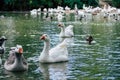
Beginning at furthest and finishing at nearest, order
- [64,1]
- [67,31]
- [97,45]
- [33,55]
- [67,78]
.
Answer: [64,1], [67,31], [97,45], [33,55], [67,78]

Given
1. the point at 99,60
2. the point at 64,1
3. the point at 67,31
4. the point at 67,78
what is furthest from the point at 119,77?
the point at 64,1

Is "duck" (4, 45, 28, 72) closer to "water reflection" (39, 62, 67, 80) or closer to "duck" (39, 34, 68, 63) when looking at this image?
"water reflection" (39, 62, 67, 80)

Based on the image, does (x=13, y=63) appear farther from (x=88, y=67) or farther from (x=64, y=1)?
(x=64, y=1)

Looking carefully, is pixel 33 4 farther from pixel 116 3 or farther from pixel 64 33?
pixel 64 33

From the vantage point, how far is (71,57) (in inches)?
773

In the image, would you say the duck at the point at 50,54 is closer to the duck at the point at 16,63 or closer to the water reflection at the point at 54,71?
the water reflection at the point at 54,71

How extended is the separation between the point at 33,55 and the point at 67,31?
1101 centimetres

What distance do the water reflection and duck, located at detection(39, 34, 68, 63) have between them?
0.31 meters

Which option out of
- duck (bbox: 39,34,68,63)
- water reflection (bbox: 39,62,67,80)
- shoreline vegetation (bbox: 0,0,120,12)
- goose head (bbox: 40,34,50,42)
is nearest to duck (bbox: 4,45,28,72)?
water reflection (bbox: 39,62,67,80)

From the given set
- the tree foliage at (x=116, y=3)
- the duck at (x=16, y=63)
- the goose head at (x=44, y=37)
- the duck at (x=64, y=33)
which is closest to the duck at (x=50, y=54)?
the goose head at (x=44, y=37)

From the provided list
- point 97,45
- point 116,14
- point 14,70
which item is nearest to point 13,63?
point 14,70

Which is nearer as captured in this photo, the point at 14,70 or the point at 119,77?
the point at 119,77

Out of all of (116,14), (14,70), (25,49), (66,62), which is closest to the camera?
(14,70)

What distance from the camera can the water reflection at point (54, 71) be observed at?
49.6ft
